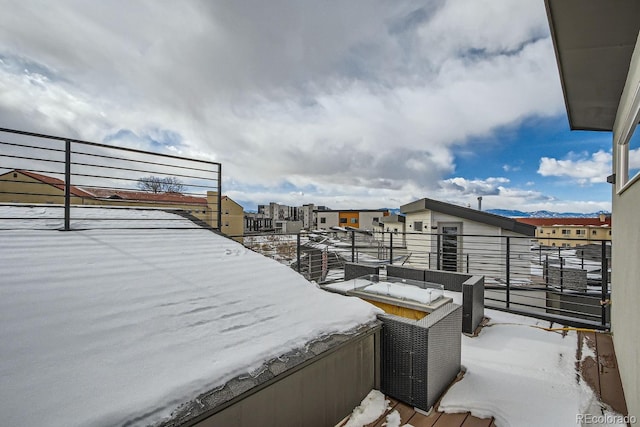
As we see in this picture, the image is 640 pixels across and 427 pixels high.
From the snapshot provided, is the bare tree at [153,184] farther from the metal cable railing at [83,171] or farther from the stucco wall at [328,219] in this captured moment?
the stucco wall at [328,219]

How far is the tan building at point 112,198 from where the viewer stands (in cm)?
495

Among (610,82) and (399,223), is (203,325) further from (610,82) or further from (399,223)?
(399,223)

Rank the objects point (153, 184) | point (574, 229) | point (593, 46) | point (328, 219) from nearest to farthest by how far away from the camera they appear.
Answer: point (593, 46) → point (153, 184) → point (574, 229) → point (328, 219)

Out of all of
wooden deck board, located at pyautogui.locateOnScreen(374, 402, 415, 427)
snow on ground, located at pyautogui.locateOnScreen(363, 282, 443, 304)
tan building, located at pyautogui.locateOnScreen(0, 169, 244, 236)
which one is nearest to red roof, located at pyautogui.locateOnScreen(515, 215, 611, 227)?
tan building, located at pyautogui.locateOnScreen(0, 169, 244, 236)

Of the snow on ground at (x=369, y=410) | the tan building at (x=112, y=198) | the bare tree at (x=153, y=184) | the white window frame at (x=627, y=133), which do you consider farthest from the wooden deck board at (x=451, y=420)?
the tan building at (x=112, y=198)

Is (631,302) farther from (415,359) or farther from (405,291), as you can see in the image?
(405,291)

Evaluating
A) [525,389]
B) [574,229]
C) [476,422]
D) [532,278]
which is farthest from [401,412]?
[574,229]

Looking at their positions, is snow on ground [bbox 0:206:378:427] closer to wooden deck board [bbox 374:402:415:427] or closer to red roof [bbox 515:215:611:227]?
wooden deck board [bbox 374:402:415:427]

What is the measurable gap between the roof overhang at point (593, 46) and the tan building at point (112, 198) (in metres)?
3.81

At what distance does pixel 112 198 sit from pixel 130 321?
9.64 meters

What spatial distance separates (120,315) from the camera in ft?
4.89

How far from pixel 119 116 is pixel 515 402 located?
7.96 meters

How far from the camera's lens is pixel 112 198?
9.16 meters

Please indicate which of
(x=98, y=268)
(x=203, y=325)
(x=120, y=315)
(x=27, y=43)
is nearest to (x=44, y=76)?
(x=27, y=43)
